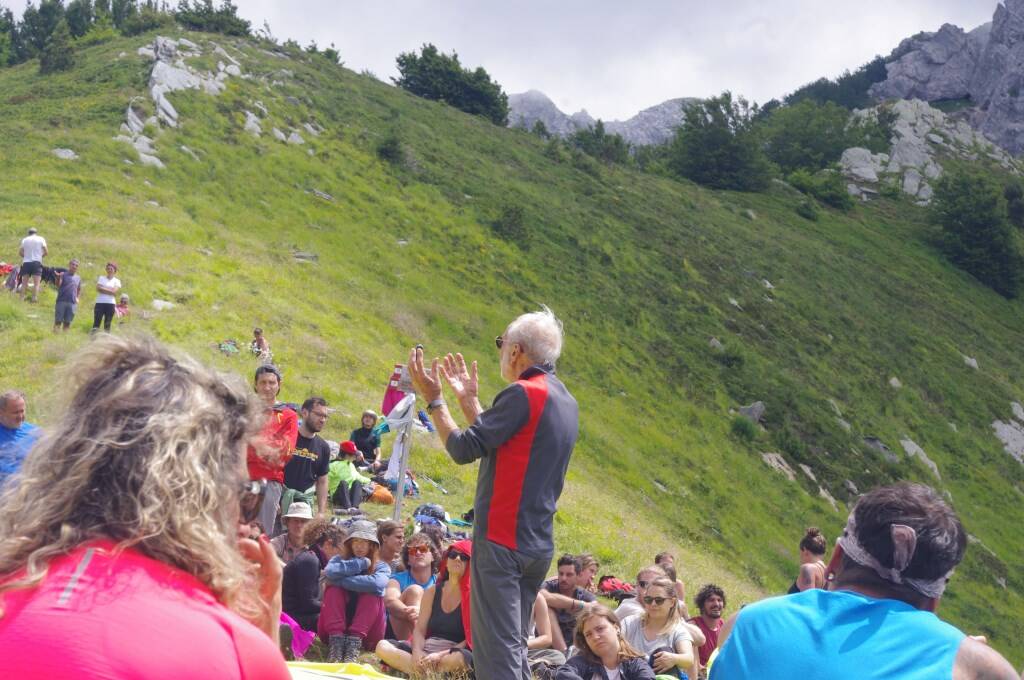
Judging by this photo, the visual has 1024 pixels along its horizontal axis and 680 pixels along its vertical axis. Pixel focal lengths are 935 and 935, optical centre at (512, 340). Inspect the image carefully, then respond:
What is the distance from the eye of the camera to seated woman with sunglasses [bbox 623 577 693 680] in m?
7.41

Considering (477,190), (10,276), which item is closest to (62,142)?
(10,276)

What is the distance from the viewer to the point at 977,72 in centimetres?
11394

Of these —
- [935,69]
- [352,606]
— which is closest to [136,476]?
[352,606]

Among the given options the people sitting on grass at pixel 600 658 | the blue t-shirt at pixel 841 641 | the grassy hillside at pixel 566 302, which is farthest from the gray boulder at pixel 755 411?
the blue t-shirt at pixel 841 641

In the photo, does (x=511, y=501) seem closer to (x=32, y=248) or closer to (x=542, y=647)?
(x=542, y=647)

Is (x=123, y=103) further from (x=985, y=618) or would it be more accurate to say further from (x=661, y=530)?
(x=985, y=618)

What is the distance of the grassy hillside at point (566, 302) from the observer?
1988 centimetres

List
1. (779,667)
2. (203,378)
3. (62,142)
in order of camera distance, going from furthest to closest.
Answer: (62,142), (779,667), (203,378)

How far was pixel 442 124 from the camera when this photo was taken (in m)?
47.9

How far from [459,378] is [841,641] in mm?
3010

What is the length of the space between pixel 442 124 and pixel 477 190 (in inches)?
413

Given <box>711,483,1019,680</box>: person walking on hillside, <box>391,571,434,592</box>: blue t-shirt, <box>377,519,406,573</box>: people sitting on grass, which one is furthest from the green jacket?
<box>711,483,1019,680</box>: person walking on hillside

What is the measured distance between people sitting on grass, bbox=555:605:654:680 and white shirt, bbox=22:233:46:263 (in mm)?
15363

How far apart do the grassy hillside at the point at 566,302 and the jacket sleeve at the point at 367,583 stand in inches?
215
